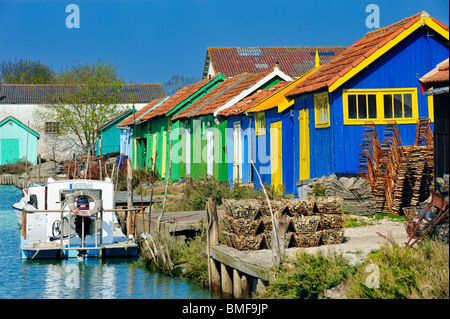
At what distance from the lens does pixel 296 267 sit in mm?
10977

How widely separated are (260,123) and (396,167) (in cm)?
785

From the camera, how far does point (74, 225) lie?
2056cm

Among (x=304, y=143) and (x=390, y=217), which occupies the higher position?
(x=304, y=143)

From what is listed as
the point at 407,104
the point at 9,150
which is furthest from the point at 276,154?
the point at 9,150

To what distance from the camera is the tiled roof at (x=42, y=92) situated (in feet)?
222

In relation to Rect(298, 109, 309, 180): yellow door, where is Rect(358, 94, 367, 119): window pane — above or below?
above

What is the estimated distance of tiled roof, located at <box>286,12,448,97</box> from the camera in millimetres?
18922

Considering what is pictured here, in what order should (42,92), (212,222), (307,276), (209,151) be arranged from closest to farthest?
(307,276), (212,222), (209,151), (42,92)

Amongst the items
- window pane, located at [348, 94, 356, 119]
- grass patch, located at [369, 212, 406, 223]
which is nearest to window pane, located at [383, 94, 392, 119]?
window pane, located at [348, 94, 356, 119]

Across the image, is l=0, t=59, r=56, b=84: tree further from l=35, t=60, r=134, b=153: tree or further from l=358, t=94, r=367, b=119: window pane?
l=358, t=94, r=367, b=119: window pane

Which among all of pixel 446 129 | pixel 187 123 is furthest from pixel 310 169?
pixel 187 123

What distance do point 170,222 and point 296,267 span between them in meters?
8.41

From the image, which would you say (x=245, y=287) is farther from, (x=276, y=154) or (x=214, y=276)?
(x=276, y=154)

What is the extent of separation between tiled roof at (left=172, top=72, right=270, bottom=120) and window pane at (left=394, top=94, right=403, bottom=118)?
10529 millimetres
